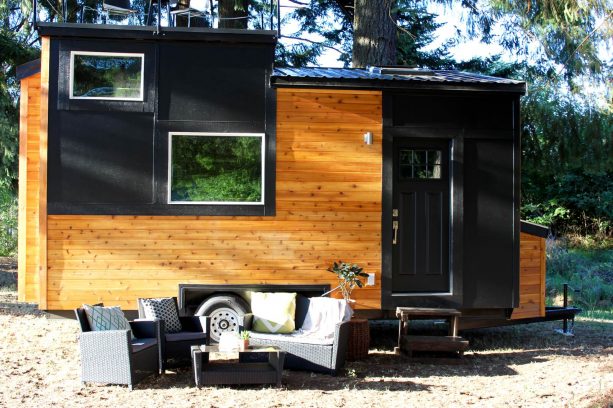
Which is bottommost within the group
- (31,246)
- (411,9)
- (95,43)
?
(31,246)

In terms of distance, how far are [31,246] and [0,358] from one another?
4.43 ft

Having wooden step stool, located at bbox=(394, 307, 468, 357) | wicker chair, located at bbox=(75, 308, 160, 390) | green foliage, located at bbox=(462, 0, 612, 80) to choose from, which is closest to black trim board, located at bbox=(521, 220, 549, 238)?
wooden step stool, located at bbox=(394, 307, 468, 357)

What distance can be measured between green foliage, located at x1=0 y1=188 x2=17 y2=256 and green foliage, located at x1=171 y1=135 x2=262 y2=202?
12.2 m

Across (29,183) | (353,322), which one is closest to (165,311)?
(353,322)

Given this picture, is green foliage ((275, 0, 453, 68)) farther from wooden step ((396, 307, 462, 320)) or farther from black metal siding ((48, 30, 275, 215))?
wooden step ((396, 307, 462, 320))

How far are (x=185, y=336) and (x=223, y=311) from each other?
928mm

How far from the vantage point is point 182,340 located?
703cm

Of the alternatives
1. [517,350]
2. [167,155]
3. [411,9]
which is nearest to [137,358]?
[167,155]

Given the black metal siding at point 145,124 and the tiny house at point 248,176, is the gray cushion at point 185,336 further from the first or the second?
the black metal siding at point 145,124

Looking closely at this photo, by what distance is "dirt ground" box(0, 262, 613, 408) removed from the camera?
5820 millimetres

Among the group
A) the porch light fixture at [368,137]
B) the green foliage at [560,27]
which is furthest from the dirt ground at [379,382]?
the green foliage at [560,27]

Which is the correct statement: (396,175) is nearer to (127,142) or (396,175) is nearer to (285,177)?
(285,177)

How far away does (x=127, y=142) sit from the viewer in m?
8.02

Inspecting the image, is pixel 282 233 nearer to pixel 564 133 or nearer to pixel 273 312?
pixel 273 312
